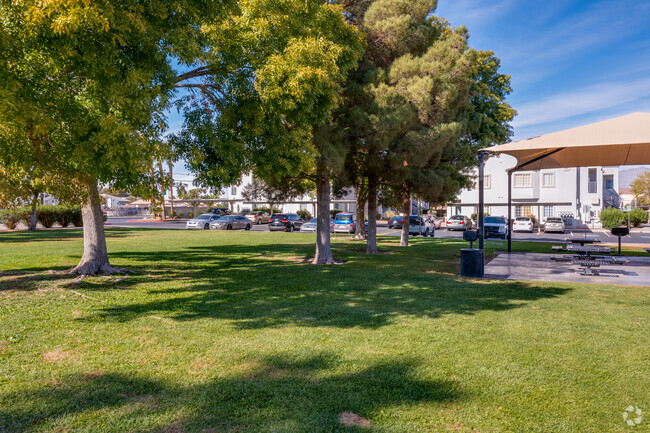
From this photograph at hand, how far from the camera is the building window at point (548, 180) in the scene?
4375 cm

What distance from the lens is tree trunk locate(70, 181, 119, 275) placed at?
34.1 feet

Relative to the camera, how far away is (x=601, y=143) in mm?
9141

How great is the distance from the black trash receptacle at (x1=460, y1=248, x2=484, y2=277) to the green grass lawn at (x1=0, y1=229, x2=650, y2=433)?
4.90 ft

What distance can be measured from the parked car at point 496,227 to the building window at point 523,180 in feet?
50.4

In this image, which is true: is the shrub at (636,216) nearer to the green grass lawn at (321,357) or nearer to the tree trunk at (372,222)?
the tree trunk at (372,222)

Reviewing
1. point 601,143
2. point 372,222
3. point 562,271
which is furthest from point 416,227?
point 601,143

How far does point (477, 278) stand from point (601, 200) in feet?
131

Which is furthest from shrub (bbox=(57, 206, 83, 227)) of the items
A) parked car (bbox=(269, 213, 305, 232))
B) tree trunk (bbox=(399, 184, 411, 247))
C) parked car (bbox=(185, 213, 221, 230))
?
tree trunk (bbox=(399, 184, 411, 247))

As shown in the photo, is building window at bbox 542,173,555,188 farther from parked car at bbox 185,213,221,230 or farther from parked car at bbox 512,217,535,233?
parked car at bbox 185,213,221,230

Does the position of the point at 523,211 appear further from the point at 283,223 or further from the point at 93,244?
the point at 93,244


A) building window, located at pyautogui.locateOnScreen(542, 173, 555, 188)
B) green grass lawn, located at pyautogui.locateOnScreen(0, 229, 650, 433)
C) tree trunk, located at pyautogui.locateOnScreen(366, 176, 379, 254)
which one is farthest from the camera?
building window, located at pyautogui.locateOnScreen(542, 173, 555, 188)

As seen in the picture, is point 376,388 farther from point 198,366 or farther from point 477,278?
point 477,278

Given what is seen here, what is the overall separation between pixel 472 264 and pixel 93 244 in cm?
924

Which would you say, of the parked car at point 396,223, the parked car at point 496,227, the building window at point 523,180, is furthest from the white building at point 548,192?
the parked car at point 496,227
